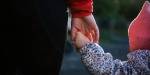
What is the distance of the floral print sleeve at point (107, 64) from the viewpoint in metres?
2.03

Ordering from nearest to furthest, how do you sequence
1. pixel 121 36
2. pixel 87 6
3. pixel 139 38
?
pixel 87 6, pixel 139 38, pixel 121 36

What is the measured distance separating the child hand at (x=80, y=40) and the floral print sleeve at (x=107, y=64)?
17 millimetres

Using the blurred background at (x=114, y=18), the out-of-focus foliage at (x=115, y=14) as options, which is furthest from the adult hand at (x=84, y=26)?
the out-of-focus foliage at (x=115, y=14)

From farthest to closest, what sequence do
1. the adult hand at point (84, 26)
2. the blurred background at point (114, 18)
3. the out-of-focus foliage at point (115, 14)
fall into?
the out-of-focus foliage at point (115, 14) → the blurred background at point (114, 18) → the adult hand at point (84, 26)

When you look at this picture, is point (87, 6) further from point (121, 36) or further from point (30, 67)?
point (121, 36)

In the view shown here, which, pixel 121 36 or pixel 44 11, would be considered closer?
pixel 44 11

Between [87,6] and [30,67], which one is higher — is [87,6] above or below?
above

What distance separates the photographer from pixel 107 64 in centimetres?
204

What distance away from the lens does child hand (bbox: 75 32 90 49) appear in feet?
6.52

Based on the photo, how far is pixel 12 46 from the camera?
70.6 inches

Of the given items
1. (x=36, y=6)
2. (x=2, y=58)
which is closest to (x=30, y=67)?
(x=2, y=58)

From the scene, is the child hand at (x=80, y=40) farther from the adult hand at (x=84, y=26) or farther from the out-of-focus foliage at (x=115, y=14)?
the out-of-focus foliage at (x=115, y=14)

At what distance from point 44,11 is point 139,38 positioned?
471 millimetres

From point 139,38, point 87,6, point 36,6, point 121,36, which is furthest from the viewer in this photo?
point 121,36
